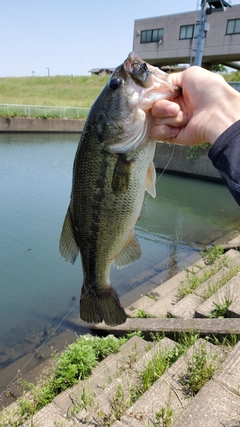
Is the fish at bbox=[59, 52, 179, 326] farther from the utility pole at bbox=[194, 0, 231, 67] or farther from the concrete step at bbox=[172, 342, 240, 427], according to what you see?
the utility pole at bbox=[194, 0, 231, 67]

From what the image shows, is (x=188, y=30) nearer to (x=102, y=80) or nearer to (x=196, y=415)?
(x=102, y=80)

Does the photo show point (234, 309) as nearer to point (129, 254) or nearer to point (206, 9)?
point (129, 254)

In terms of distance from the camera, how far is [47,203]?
35.6ft

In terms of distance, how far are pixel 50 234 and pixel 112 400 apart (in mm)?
5795

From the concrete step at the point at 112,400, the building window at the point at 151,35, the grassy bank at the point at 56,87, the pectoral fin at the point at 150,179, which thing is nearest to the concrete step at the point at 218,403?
the concrete step at the point at 112,400

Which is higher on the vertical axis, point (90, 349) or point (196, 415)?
point (196, 415)

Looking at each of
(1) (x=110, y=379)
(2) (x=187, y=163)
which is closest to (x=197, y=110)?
(1) (x=110, y=379)

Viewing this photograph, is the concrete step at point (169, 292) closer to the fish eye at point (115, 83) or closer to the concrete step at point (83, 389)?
the concrete step at point (83, 389)

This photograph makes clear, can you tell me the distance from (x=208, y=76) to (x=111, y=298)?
1.45m

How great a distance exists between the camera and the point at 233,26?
30000 millimetres

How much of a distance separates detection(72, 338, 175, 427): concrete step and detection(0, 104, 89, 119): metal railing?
25597 mm

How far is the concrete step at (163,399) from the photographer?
2.58 m

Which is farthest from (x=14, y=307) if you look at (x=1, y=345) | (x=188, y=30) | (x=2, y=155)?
(x=188, y=30)

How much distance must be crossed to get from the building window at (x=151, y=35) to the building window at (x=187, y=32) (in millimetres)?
2243
